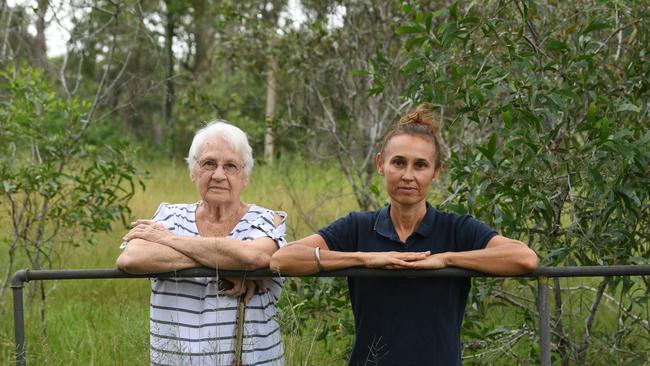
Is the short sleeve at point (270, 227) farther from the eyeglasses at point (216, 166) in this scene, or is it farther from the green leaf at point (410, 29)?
the green leaf at point (410, 29)

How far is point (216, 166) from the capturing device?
10.7ft

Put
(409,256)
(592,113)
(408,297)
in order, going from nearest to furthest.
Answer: (409,256), (408,297), (592,113)

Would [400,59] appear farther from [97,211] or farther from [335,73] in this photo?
[97,211]

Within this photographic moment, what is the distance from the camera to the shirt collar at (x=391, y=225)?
9.63 ft

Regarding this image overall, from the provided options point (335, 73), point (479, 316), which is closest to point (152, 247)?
point (479, 316)

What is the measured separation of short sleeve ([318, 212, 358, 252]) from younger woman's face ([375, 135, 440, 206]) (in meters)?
0.17

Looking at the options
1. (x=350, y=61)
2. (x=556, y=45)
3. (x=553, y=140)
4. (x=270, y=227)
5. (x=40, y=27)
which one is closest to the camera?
(x=270, y=227)

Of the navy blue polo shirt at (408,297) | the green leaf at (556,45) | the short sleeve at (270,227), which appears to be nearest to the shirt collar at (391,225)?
the navy blue polo shirt at (408,297)

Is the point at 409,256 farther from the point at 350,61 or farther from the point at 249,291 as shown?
the point at 350,61

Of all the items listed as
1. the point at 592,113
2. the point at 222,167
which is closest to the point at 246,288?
the point at 222,167

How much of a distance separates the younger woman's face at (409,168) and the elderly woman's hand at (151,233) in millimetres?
802

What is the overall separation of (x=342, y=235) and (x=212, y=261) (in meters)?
0.45

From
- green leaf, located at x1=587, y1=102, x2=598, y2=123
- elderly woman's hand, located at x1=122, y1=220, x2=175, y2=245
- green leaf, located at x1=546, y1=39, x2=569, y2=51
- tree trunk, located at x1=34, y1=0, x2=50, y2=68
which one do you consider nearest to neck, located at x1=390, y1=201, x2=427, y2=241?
elderly woman's hand, located at x1=122, y1=220, x2=175, y2=245

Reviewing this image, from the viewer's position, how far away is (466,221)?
2.96m
